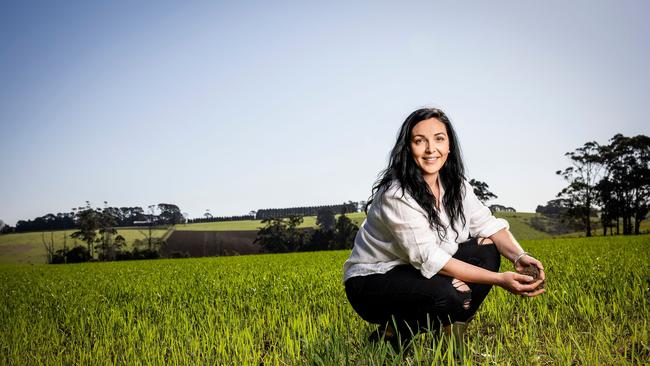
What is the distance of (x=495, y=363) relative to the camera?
2.69m

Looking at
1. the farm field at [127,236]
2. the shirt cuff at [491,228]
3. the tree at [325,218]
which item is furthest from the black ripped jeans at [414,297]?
the tree at [325,218]

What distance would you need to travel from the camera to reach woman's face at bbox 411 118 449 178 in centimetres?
299

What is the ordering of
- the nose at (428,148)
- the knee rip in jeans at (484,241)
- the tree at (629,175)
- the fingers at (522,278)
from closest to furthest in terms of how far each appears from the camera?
the fingers at (522,278), the nose at (428,148), the knee rip in jeans at (484,241), the tree at (629,175)

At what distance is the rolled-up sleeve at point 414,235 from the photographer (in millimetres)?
2723

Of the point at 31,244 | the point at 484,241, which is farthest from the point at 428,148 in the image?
the point at 31,244

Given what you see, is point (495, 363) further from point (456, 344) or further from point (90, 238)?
point (90, 238)

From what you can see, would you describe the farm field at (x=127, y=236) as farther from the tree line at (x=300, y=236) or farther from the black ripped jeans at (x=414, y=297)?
the black ripped jeans at (x=414, y=297)

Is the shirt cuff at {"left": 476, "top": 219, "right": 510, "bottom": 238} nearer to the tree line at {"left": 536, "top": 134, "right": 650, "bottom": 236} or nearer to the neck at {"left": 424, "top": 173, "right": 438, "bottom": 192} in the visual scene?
the neck at {"left": 424, "top": 173, "right": 438, "bottom": 192}

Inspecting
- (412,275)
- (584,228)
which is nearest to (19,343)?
(412,275)

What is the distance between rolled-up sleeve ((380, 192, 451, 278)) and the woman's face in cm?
34

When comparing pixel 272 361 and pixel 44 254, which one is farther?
pixel 44 254

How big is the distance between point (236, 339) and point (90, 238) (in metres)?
84.6

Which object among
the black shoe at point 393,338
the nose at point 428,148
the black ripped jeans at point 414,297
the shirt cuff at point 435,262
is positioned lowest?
the black shoe at point 393,338

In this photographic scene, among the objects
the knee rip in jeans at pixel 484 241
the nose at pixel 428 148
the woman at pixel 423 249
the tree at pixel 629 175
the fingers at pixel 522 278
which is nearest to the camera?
the fingers at pixel 522 278
